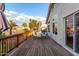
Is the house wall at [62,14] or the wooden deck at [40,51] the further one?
the house wall at [62,14]

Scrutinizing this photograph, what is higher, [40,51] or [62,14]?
[62,14]

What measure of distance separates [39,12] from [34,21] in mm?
898

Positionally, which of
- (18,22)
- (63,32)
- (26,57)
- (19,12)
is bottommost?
(26,57)

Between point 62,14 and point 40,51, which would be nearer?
point 40,51

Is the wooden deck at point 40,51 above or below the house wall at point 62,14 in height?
below

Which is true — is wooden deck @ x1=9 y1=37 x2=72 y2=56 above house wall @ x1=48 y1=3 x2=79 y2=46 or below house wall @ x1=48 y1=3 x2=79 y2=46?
below

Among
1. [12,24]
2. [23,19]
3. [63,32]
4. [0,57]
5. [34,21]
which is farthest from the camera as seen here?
[34,21]

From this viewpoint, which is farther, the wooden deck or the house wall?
the house wall

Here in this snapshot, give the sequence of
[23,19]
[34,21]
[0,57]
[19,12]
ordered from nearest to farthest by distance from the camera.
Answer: [0,57] < [19,12] < [23,19] < [34,21]

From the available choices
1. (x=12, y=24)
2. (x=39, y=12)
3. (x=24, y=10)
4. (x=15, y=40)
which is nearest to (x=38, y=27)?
(x=39, y=12)

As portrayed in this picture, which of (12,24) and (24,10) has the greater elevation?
(24,10)

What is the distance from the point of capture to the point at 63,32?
6887 mm

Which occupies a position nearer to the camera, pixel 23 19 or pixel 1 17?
pixel 1 17

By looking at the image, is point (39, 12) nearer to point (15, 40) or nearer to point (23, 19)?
point (23, 19)
